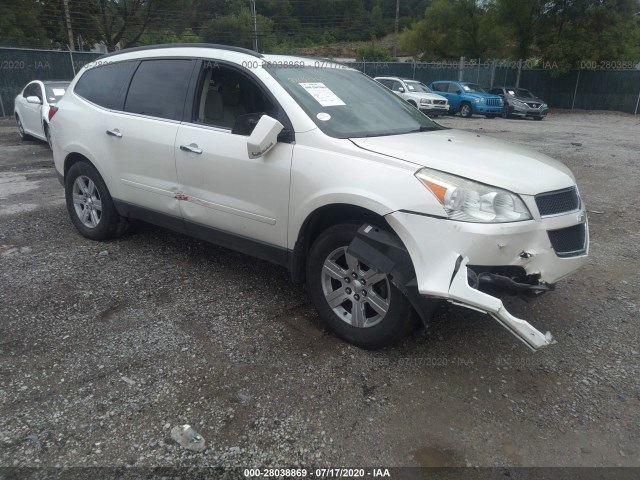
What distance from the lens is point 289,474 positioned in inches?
91.5

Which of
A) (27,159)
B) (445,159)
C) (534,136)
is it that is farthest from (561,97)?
(445,159)

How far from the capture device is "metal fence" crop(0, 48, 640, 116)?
19219 millimetres

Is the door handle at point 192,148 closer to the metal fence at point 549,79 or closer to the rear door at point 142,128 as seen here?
the rear door at point 142,128

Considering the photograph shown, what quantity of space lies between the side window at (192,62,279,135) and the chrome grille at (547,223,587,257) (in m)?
2.24

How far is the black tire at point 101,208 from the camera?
16.1 feet

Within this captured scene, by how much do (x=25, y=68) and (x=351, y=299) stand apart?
1968 cm

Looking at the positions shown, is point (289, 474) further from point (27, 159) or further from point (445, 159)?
point (27, 159)

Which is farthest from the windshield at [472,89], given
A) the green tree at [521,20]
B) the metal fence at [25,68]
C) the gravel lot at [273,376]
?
the gravel lot at [273,376]

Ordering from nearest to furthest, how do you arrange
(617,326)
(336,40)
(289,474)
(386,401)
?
1. (289,474)
2. (386,401)
3. (617,326)
4. (336,40)

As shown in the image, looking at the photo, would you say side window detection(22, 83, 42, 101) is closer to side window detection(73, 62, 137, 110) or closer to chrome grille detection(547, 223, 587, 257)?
side window detection(73, 62, 137, 110)

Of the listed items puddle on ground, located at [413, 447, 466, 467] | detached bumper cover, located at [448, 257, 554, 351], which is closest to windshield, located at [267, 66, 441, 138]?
detached bumper cover, located at [448, 257, 554, 351]

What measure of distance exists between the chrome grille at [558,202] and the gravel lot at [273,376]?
0.97m

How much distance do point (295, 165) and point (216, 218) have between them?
942mm

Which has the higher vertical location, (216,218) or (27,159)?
(216,218)
